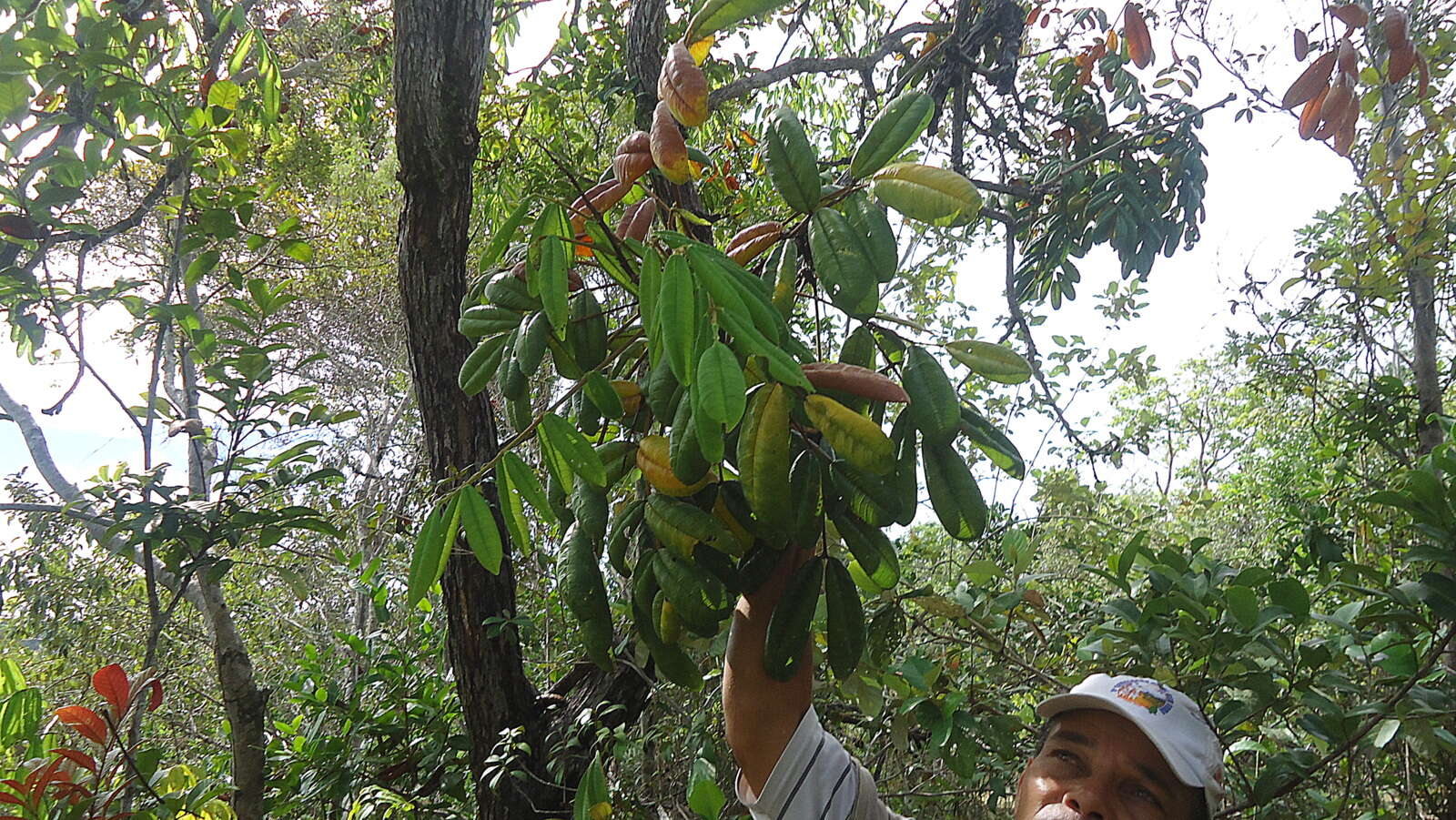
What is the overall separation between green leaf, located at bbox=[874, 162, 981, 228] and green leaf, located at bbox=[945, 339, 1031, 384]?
15 cm

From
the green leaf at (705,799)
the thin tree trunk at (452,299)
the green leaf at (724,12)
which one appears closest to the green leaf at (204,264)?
the thin tree trunk at (452,299)

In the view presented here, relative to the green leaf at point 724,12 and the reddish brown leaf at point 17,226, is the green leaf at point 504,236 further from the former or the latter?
the reddish brown leaf at point 17,226

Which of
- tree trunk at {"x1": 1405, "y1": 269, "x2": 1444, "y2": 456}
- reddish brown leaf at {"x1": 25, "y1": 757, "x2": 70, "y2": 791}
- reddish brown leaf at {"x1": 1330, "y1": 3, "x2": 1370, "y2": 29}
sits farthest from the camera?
tree trunk at {"x1": 1405, "y1": 269, "x2": 1444, "y2": 456}

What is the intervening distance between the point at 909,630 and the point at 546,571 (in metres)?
1.20

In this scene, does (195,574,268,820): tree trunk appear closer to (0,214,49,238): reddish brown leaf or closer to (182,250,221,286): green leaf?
(182,250,221,286): green leaf

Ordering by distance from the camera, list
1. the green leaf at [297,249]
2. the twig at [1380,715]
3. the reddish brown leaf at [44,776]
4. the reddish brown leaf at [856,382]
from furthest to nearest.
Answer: the green leaf at [297,249] → the reddish brown leaf at [44,776] → the twig at [1380,715] → the reddish brown leaf at [856,382]

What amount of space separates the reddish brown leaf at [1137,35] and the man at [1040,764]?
172 cm

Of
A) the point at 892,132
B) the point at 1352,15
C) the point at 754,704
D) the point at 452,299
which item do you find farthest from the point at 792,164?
the point at 1352,15

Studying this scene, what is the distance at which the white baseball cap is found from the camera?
1255 mm

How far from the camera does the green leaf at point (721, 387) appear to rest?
0.74 metres

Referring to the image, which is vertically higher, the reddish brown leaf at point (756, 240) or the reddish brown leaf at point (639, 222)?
the reddish brown leaf at point (639, 222)

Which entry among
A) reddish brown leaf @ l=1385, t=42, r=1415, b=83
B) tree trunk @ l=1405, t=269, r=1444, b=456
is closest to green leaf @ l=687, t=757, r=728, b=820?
reddish brown leaf @ l=1385, t=42, r=1415, b=83

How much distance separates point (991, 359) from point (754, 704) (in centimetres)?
61

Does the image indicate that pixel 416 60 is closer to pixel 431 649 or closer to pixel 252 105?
pixel 252 105
